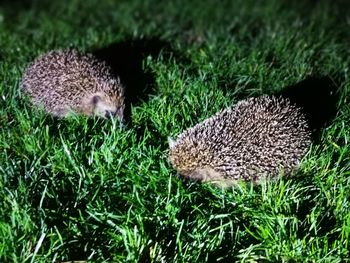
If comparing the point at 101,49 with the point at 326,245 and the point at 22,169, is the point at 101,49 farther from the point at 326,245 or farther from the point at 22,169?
the point at 326,245

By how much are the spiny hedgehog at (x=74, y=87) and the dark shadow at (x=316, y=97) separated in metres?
1.83

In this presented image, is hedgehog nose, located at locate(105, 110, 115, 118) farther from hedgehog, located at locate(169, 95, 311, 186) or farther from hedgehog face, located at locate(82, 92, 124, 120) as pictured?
hedgehog, located at locate(169, 95, 311, 186)

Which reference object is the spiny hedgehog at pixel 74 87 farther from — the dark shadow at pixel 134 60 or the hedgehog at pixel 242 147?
the hedgehog at pixel 242 147

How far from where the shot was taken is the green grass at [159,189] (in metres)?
3.84

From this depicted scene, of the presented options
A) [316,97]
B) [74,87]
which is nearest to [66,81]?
[74,87]

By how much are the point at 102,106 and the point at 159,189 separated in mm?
1786

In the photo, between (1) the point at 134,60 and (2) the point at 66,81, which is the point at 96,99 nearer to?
(2) the point at 66,81

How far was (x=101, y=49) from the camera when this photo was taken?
23.7 feet

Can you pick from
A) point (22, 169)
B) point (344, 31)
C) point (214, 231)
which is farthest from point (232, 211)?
point (344, 31)

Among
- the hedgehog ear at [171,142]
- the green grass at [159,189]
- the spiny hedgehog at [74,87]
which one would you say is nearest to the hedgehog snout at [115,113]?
the spiny hedgehog at [74,87]

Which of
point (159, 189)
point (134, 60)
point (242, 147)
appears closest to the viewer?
point (159, 189)

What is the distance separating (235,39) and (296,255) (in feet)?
14.7

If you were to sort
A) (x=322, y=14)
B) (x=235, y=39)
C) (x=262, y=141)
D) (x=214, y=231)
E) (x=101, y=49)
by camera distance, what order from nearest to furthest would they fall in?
(x=214, y=231) < (x=262, y=141) < (x=101, y=49) < (x=235, y=39) < (x=322, y=14)

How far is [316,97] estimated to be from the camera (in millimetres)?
5941
